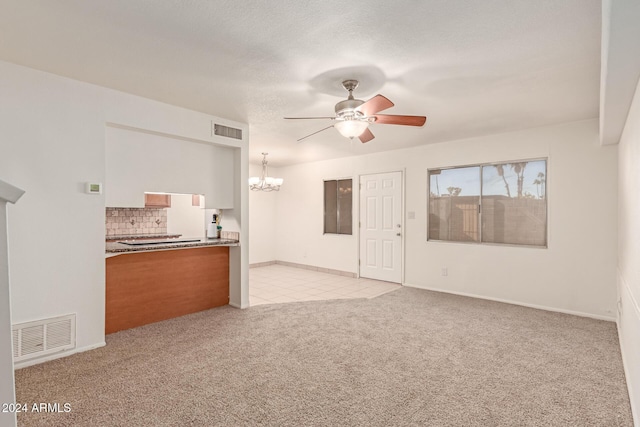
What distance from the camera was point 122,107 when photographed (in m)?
3.38

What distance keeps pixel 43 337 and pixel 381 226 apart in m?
4.94

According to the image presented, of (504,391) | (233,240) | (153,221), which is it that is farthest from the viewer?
(153,221)

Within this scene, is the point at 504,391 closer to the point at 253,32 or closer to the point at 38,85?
the point at 253,32

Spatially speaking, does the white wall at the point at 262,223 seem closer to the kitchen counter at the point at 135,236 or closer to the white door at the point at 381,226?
the white door at the point at 381,226

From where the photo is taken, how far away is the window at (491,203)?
15.2 ft

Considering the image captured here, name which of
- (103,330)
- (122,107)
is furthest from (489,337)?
(122,107)

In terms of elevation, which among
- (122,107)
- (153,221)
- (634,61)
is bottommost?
(153,221)

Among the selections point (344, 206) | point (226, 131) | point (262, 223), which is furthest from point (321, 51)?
point (262, 223)

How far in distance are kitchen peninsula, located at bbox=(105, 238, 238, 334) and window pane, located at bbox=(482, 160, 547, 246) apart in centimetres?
370

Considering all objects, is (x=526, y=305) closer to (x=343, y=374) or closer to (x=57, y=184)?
(x=343, y=374)

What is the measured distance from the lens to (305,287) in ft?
19.1

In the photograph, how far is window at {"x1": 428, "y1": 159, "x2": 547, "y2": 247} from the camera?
4621 millimetres

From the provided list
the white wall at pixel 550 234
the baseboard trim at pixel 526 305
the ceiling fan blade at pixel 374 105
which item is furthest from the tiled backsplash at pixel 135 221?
the baseboard trim at pixel 526 305

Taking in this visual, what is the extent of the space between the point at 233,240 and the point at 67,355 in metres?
2.08
